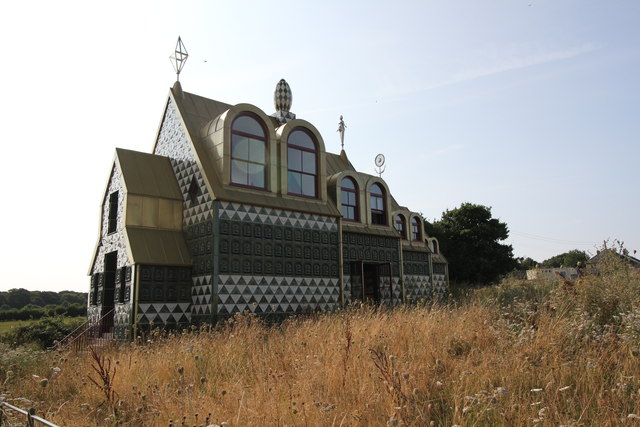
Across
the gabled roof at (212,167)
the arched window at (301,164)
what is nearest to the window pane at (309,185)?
the arched window at (301,164)

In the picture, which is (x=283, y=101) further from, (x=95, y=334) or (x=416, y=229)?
(x=95, y=334)

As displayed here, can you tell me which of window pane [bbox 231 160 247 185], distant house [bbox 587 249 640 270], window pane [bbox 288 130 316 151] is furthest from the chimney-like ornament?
distant house [bbox 587 249 640 270]

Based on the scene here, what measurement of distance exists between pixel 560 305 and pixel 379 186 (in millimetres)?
15030

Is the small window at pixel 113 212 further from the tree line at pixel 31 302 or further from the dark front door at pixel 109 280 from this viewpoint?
the tree line at pixel 31 302

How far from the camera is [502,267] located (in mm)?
39094

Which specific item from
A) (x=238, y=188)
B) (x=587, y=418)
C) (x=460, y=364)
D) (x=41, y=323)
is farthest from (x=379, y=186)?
(x=587, y=418)

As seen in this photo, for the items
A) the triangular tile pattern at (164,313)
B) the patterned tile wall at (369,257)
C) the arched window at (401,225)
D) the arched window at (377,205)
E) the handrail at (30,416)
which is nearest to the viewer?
the handrail at (30,416)

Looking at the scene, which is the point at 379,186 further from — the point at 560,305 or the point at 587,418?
the point at 587,418

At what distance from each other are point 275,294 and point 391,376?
12380 millimetres

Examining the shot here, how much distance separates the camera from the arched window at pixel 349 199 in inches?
882

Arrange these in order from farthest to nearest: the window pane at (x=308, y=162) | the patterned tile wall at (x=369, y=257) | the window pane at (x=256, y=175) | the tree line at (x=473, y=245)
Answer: the tree line at (x=473, y=245) < the patterned tile wall at (x=369, y=257) < the window pane at (x=308, y=162) < the window pane at (x=256, y=175)

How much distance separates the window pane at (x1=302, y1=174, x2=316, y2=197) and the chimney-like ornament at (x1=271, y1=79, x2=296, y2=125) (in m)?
4.13

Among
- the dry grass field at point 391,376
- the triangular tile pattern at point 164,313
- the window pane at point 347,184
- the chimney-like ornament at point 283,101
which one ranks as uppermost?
the chimney-like ornament at point 283,101

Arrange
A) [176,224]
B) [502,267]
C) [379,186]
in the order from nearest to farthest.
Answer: [176,224]
[379,186]
[502,267]
